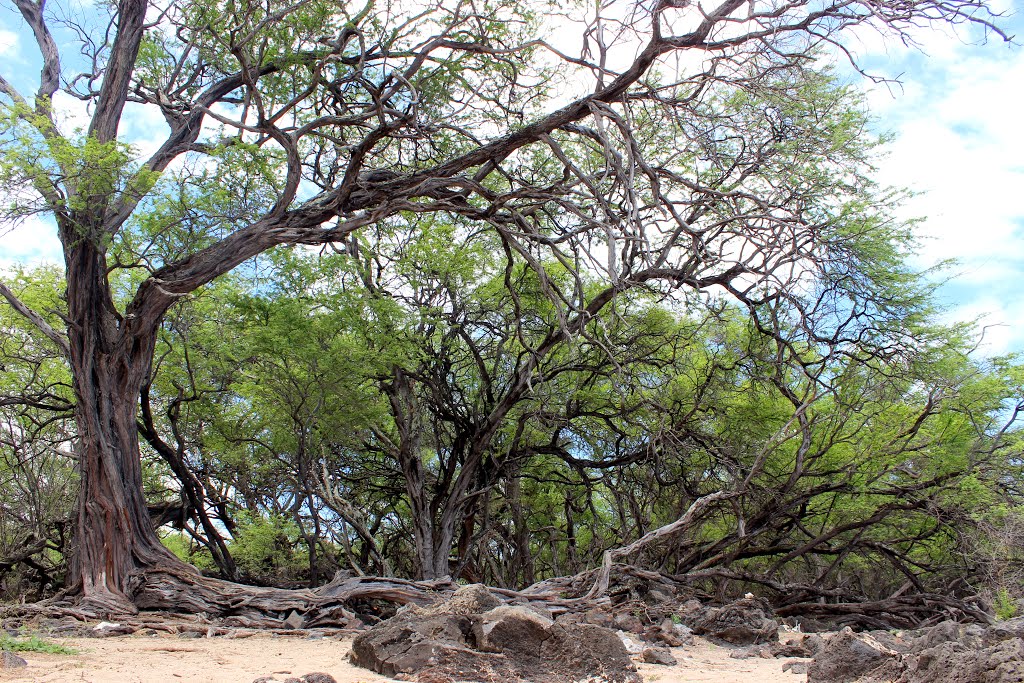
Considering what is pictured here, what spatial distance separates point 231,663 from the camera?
520 cm

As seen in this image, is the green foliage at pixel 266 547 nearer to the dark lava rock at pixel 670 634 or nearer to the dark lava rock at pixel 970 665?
the dark lava rock at pixel 670 634

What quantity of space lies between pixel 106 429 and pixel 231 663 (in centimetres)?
451

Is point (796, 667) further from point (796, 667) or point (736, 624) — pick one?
point (736, 624)

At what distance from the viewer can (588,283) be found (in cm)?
1232

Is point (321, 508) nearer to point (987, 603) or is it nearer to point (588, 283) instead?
point (588, 283)

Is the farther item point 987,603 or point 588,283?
point 588,283

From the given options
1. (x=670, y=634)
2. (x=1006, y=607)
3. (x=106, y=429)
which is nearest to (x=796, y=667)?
(x=670, y=634)

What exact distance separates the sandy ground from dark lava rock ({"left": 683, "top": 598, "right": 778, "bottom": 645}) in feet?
1.24

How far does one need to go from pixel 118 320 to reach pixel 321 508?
3.82 metres

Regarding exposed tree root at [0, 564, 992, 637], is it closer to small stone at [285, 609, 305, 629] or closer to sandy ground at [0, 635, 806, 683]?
small stone at [285, 609, 305, 629]

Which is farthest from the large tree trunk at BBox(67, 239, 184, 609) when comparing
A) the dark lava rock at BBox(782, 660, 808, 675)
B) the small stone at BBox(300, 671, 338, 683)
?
the dark lava rock at BBox(782, 660, 808, 675)

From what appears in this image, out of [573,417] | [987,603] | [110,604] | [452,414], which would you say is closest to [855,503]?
[987,603]

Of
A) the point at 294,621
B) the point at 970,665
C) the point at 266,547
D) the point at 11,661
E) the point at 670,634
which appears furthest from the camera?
the point at 266,547

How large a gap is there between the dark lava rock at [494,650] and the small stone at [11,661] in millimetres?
1802
